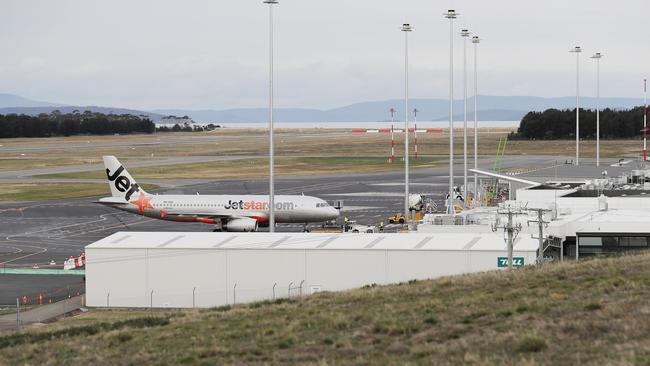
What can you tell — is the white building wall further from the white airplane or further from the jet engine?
the white airplane

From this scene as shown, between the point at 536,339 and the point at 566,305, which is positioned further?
the point at 566,305

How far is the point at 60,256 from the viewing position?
238ft

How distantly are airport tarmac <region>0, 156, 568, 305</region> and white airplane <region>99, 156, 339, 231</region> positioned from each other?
1.74 metres

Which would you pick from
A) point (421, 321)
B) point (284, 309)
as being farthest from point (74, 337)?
point (421, 321)

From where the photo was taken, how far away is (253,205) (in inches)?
3364

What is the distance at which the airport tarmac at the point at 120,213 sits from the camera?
73.6 metres

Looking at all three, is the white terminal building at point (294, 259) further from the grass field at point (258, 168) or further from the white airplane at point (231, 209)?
the grass field at point (258, 168)

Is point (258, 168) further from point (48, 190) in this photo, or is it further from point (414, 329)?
point (414, 329)

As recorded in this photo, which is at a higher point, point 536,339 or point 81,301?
point 536,339

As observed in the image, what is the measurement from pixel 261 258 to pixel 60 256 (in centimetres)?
2308

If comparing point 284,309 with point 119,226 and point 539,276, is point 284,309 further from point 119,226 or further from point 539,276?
point 119,226

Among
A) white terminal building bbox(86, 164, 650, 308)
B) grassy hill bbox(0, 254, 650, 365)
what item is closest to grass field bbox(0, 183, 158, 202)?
white terminal building bbox(86, 164, 650, 308)

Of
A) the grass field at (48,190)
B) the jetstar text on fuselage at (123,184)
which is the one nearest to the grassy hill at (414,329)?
the jetstar text on fuselage at (123,184)

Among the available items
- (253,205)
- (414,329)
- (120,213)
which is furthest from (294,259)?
(120,213)
